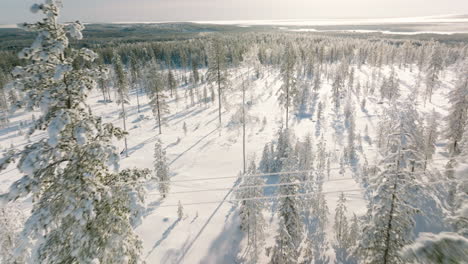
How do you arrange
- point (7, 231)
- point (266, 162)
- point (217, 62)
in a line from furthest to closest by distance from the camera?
point (217, 62)
point (266, 162)
point (7, 231)

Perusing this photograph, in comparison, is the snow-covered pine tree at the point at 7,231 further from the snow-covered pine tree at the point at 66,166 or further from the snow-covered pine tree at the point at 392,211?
the snow-covered pine tree at the point at 392,211

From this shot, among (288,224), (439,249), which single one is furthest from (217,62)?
(439,249)

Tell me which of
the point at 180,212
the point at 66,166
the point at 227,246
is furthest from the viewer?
the point at 180,212

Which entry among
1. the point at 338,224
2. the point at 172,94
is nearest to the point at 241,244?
the point at 338,224

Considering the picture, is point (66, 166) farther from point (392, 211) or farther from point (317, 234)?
point (317, 234)

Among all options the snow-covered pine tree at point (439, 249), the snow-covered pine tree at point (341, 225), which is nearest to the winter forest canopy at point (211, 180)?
the snow-covered pine tree at point (439, 249)

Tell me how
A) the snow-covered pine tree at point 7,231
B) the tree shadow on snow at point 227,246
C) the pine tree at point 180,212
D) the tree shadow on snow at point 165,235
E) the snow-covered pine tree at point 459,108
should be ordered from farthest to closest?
the snow-covered pine tree at point 459,108 → the pine tree at point 180,212 → the tree shadow on snow at point 165,235 → the tree shadow on snow at point 227,246 → the snow-covered pine tree at point 7,231

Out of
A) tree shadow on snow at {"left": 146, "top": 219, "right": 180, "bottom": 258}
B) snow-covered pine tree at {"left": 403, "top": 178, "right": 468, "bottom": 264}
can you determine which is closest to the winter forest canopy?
snow-covered pine tree at {"left": 403, "top": 178, "right": 468, "bottom": 264}
